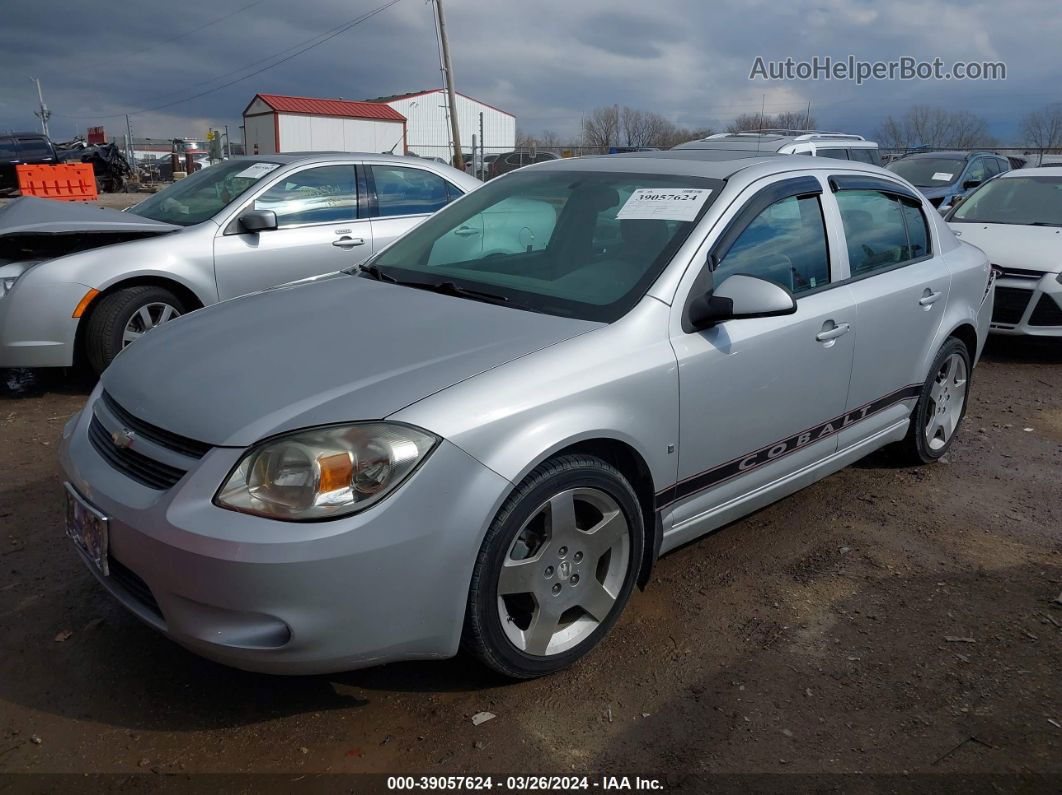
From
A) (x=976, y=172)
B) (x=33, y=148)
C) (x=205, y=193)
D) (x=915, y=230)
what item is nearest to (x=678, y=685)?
(x=915, y=230)

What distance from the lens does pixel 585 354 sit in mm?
2680

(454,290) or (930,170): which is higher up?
(930,170)

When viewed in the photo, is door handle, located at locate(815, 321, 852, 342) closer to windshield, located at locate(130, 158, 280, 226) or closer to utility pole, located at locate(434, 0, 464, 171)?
windshield, located at locate(130, 158, 280, 226)

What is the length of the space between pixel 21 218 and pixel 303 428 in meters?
4.49

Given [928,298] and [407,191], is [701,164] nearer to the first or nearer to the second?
[928,298]

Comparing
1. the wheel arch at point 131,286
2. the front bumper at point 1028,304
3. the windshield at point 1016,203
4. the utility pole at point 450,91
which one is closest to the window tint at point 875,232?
the front bumper at point 1028,304

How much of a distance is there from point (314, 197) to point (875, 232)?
409 cm

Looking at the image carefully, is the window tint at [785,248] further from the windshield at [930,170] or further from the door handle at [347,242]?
the windshield at [930,170]

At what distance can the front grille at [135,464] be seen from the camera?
2383 mm

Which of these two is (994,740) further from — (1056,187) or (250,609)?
(1056,187)

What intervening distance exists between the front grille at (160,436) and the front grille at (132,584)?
36 cm

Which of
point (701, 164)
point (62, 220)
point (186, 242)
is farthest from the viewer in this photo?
point (186, 242)

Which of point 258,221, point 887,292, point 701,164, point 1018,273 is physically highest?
point 701,164

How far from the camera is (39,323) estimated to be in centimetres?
526
